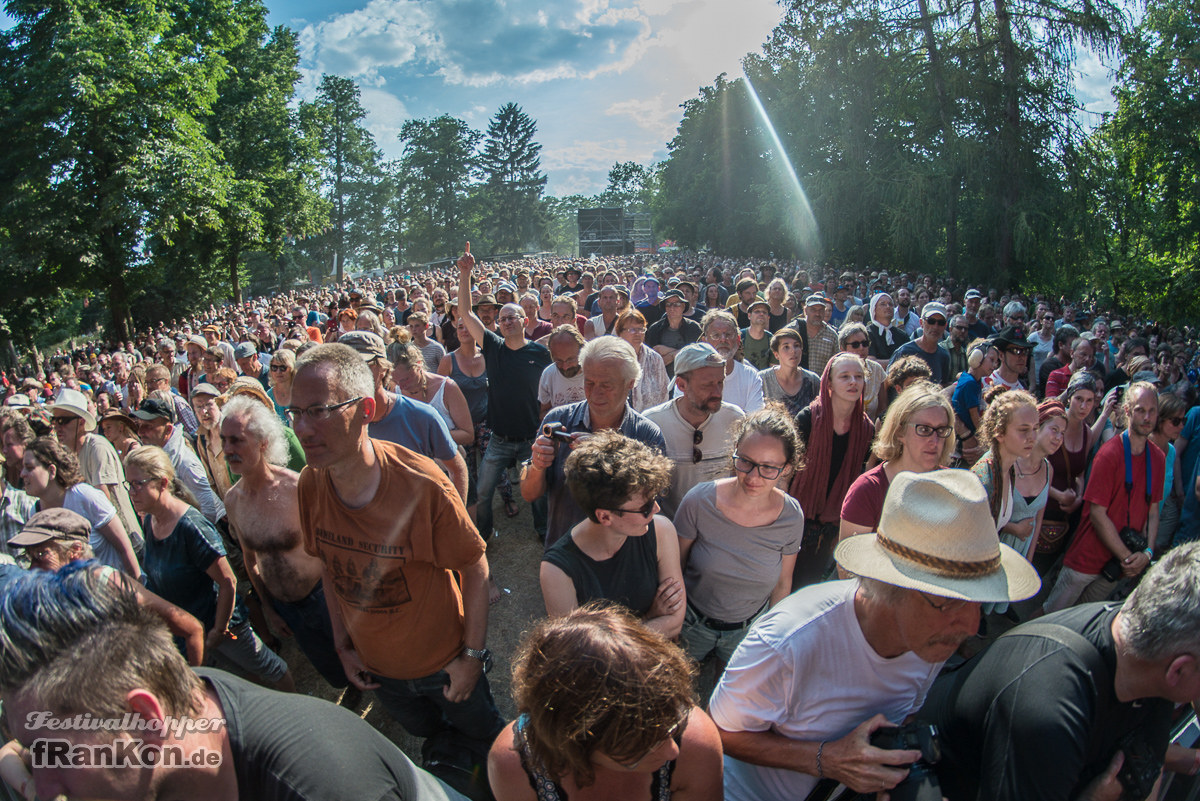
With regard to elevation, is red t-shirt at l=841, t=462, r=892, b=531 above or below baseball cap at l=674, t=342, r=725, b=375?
below

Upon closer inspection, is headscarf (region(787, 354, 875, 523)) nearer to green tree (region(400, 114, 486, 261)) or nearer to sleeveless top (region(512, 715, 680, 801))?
sleeveless top (region(512, 715, 680, 801))

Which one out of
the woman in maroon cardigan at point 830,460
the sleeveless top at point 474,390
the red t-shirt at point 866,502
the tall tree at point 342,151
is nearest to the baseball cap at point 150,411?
the sleeveless top at point 474,390

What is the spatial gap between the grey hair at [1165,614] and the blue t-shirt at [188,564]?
10.8 ft

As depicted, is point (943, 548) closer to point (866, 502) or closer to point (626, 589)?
point (626, 589)

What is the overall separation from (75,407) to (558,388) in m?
3.16

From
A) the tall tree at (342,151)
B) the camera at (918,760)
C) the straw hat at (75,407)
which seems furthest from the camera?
the tall tree at (342,151)

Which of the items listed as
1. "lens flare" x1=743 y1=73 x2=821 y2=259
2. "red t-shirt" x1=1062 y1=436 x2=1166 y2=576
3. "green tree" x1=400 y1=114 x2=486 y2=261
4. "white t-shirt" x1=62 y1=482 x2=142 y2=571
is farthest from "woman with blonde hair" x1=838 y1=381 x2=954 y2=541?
"green tree" x1=400 y1=114 x2=486 y2=261

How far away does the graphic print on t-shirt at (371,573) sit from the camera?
215 centimetres

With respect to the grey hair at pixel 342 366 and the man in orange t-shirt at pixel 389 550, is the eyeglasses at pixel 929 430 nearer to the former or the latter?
the man in orange t-shirt at pixel 389 550

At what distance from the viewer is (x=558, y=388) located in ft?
14.0

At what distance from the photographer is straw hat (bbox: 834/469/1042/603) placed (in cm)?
147

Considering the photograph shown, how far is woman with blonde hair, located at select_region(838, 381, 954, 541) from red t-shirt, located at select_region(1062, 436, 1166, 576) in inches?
49.5

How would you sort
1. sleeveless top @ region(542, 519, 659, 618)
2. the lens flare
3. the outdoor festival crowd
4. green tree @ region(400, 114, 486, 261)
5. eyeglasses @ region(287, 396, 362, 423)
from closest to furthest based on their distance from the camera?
1. the outdoor festival crowd
2. eyeglasses @ region(287, 396, 362, 423)
3. sleeveless top @ region(542, 519, 659, 618)
4. the lens flare
5. green tree @ region(400, 114, 486, 261)

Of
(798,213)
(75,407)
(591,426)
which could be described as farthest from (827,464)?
(798,213)
